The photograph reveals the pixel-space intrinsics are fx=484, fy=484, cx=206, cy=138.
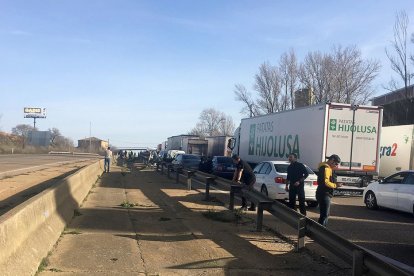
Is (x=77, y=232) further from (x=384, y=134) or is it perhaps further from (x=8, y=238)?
(x=384, y=134)

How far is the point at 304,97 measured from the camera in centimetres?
5928

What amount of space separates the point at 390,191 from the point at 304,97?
1809 inches

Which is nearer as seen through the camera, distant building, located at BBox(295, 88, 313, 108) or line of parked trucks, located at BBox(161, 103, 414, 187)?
line of parked trucks, located at BBox(161, 103, 414, 187)

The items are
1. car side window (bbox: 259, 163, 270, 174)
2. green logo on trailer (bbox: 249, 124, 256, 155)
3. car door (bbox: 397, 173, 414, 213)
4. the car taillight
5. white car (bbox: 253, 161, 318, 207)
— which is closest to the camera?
car door (bbox: 397, 173, 414, 213)

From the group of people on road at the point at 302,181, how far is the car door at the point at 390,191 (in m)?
2.44

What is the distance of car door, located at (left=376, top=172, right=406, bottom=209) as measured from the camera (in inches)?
553

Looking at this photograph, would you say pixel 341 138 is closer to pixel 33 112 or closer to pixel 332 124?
pixel 332 124

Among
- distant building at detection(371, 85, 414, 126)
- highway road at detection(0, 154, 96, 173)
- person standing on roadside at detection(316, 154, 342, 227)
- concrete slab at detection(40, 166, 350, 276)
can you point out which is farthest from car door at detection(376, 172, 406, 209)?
distant building at detection(371, 85, 414, 126)

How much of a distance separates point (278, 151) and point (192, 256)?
16056 millimetres

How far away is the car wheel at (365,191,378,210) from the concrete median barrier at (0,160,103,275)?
9.86m

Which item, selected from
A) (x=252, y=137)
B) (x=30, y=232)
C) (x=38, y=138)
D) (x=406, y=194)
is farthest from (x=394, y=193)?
(x=38, y=138)

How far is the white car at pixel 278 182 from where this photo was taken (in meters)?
14.8

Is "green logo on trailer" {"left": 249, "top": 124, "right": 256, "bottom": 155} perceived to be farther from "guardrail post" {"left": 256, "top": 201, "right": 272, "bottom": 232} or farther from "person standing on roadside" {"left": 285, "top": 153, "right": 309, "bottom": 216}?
"guardrail post" {"left": 256, "top": 201, "right": 272, "bottom": 232}

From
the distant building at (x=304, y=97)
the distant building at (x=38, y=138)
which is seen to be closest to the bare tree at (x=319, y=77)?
the distant building at (x=304, y=97)
